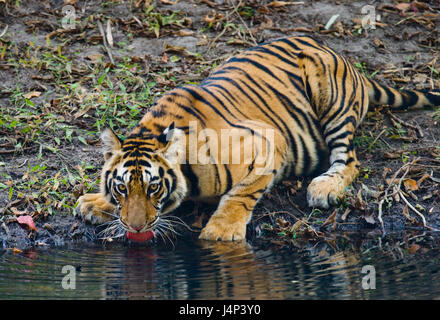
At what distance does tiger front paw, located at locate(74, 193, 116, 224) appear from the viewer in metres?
5.96

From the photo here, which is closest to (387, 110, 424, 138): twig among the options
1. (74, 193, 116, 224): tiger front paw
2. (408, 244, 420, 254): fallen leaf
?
(408, 244, 420, 254): fallen leaf

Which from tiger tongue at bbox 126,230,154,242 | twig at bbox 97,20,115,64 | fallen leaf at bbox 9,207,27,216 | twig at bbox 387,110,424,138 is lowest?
tiger tongue at bbox 126,230,154,242

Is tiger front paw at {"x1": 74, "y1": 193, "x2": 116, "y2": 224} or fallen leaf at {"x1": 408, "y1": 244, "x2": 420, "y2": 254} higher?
tiger front paw at {"x1": 74, "y1": 193, "x2": 116, "y2": 224}

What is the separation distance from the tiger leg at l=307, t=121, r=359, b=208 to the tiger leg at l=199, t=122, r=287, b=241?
39 cm

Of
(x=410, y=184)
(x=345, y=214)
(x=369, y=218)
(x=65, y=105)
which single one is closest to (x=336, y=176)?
(x=345, y=214)

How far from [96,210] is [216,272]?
4.97 ft

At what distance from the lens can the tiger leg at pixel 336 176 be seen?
6.22 m

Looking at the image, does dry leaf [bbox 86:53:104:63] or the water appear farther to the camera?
dry leaf [bbox 86:53:104:63]

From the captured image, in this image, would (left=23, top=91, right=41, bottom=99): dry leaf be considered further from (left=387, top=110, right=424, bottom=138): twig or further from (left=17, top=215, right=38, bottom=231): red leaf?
(left=387, top=110, right=424, bottom=138): twig

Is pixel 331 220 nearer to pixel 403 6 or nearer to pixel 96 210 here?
pixel 96 210

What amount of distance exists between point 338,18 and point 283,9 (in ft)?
2.35

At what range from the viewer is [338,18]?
9.00 metres

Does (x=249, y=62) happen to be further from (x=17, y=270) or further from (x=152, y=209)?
(x=17, y=270)

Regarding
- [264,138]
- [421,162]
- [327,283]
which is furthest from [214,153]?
[421,162]
